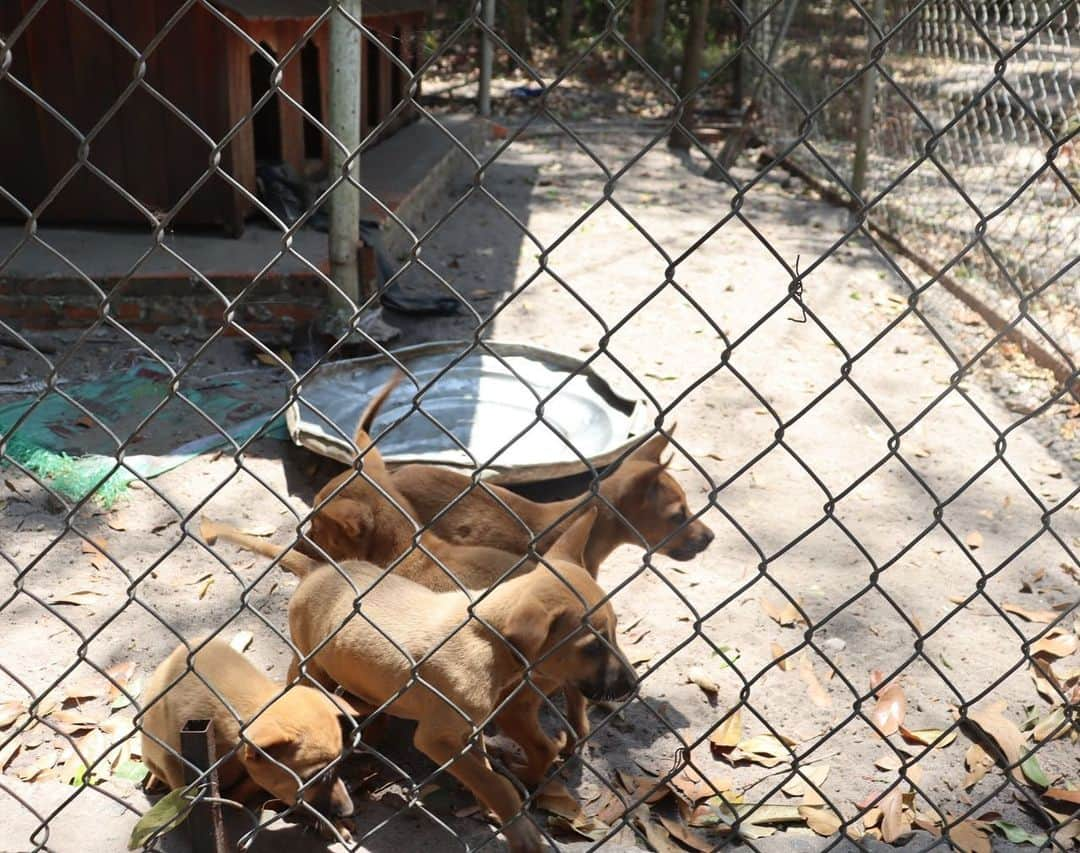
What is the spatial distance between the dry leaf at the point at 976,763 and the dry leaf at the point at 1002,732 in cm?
4

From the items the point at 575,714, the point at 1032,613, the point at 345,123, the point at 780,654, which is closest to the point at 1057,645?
the point at 1032,613

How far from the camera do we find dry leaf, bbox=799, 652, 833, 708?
10.9ft

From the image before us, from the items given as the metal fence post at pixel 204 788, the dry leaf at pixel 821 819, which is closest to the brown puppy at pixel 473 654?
the metal fence post at pixel 204 788

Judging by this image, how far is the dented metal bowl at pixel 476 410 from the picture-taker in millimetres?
4418

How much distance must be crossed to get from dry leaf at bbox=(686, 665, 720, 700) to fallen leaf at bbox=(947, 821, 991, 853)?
0.86 m

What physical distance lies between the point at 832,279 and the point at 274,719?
5.85 meters

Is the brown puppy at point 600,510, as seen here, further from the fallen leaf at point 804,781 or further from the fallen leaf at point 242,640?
the fallen leaf at point 804,781

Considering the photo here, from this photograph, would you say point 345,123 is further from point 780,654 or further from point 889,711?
point 889,711

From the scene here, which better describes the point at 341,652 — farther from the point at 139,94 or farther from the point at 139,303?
the point at 139,94

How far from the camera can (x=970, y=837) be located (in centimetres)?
258

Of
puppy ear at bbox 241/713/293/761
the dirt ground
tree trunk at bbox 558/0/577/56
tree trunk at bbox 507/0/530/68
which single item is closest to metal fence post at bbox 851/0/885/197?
the dirt ground

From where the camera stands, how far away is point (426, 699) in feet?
8.44

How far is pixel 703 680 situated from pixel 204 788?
1701mm

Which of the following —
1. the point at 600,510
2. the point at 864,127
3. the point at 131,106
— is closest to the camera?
the point at 600,510
